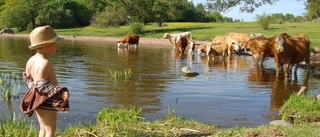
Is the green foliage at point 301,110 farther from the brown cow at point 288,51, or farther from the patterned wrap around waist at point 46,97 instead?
the brown cow at point 288,51

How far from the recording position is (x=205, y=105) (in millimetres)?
10078

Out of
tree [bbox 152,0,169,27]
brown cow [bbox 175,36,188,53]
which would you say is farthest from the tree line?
brown cow [bbox 175,36,188,53]

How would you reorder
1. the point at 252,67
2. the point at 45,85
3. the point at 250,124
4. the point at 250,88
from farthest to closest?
the point at 252,67 → the point at 250,88 → the point at 250,124 → the point at 45,85

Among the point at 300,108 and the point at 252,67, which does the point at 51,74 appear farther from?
the point at 252,67

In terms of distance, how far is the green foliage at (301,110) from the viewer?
846 cm

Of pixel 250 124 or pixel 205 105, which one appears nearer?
pixel 250 124

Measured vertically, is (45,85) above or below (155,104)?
above

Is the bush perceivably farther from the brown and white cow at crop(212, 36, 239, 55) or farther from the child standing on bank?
the child standing on bank

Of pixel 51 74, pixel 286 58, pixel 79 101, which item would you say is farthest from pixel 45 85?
pixel 286 58

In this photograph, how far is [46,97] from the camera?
4930mm

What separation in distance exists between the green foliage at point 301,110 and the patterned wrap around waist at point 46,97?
4863mm

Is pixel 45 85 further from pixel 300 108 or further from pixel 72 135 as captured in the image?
pixel 300 108

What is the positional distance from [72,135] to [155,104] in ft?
11.9

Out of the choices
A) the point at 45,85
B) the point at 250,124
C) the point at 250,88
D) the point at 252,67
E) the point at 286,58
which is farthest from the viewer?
the point at 252,67
